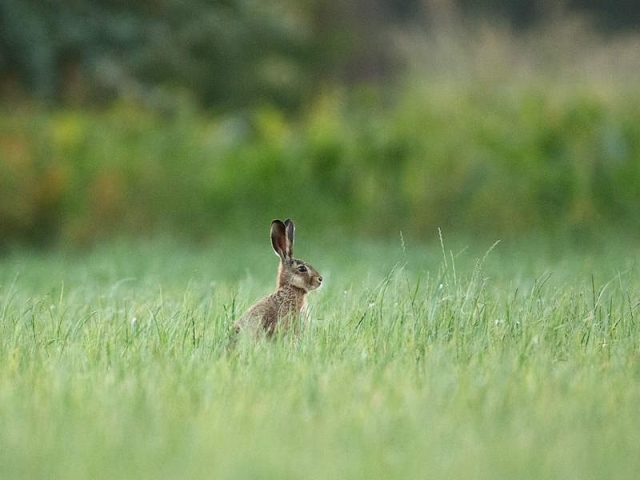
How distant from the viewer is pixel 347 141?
14.6 metres

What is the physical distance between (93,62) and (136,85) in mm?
711

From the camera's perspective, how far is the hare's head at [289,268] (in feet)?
19.9

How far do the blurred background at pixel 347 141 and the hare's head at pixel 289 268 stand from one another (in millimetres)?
6898

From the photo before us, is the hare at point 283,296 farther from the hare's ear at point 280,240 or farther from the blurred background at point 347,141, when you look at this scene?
the blurred background at point 347,141

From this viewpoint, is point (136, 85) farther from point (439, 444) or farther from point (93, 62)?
point (439, 444)

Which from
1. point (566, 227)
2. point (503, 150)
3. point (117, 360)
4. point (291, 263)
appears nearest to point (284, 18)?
point (503, 150)

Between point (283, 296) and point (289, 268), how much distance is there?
11.2 inches

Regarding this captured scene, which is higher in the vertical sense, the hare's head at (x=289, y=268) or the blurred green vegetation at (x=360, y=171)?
the blurred green vegetation at (x=360, y=171)

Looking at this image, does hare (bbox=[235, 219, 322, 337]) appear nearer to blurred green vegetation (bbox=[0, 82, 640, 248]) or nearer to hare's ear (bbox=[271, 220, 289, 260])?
hare's ear (bbox=[271, 220, 289, 260])

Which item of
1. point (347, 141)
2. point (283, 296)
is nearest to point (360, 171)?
point (347, 141)

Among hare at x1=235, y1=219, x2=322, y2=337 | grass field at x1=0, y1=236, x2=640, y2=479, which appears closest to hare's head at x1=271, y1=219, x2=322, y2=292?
hare at x1=235, y1=219, x2=322, y2=337

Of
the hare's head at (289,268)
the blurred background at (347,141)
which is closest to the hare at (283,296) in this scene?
the hare's head at (289,268)

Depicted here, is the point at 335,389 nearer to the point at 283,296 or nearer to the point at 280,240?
the point at 283,296

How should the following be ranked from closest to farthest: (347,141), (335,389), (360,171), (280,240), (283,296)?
(335,389), (283,296), (280,240), (360,171), (347,141)
